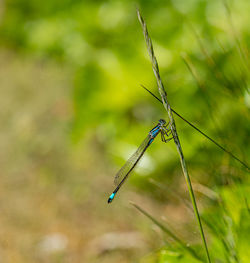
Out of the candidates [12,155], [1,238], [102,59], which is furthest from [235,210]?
Result: [12,155]

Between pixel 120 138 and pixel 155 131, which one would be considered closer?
pixel 155 131

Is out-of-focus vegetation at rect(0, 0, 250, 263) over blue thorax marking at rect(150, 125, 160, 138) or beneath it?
over

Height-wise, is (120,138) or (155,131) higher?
(120,138)

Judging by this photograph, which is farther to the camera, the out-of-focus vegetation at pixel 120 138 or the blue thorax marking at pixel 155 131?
the out-of-focus vegetation at pixel 120 138

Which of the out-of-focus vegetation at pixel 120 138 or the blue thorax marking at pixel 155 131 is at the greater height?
the out-of-focus vegetation at pixel 120 138

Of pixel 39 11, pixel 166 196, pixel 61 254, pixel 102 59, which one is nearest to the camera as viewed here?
pixel 61 254

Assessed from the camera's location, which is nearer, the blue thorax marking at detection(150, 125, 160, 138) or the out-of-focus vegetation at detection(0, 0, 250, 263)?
the blue thorax marking at detection(150, 125, 160, 138)

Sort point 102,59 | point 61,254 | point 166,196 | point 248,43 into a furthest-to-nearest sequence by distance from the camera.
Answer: point 102,59
point 166,196
point 61,254
point 248,43

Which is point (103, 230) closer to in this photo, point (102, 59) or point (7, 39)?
point (102, 59)
